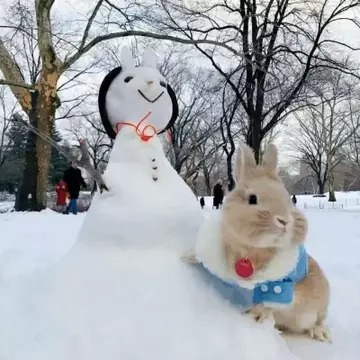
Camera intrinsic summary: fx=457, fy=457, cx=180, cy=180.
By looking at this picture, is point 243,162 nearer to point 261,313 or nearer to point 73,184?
point 261,313

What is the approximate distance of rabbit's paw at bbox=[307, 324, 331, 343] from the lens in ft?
6.53

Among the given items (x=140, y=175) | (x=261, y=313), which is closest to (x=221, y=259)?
(x=261, y=313)

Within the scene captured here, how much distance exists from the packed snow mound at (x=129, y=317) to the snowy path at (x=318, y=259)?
20 mm

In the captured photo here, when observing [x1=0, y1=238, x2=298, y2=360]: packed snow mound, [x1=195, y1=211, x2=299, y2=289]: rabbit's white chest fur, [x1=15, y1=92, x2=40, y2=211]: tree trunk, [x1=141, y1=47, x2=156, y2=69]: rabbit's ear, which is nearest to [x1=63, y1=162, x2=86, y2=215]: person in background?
[x1=15, y1=92, x2=40, y2=211]: tree trunk

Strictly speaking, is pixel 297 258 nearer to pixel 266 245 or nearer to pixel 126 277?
pixel 266 245

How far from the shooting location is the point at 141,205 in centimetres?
217

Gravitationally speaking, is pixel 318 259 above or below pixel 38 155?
below

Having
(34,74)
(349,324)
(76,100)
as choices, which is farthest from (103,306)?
(34,74)

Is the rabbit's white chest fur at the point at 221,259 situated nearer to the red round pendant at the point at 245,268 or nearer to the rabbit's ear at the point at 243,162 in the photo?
the red round pendant at the point at 245,268

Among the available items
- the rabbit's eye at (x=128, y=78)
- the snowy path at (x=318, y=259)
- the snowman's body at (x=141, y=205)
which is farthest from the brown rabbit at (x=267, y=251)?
the rabbit's eye at (x=128, y=78)

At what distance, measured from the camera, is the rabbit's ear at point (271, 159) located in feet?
6.22

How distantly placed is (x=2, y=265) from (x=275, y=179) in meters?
1.90

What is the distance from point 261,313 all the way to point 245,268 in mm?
268

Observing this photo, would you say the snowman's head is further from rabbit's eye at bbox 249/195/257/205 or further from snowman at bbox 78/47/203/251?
rabbit's eye at bbox 249/195/257/205
